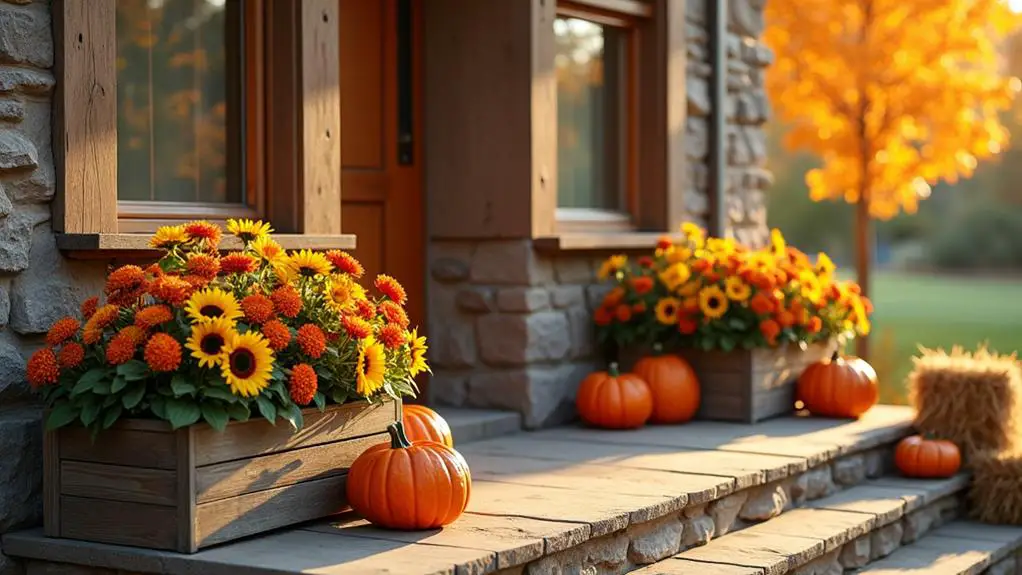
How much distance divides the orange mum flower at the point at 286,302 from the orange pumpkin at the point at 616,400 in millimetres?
2247

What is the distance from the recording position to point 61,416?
341 cm

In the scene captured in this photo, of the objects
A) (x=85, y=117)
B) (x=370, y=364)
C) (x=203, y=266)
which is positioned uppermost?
(x=85, y=117)

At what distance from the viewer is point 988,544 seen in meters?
A: 5.25

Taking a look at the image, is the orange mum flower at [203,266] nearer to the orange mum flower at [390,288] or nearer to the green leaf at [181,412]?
the green leaf at [181,412]

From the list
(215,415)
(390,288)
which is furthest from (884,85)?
(215,415)

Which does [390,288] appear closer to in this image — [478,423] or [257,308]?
[257,308]

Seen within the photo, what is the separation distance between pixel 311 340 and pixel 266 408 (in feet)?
0.79

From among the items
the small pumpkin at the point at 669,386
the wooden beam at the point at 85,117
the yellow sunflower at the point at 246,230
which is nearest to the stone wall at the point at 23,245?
the wooden beam at the point at 85,117

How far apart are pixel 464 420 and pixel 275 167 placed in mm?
1404

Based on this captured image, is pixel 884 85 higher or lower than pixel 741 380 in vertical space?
higher

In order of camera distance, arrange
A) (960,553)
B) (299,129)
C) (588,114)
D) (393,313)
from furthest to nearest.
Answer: (588,114)
(960,553)
(299,129)
(393,313)

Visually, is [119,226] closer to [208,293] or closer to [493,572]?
[208,293]

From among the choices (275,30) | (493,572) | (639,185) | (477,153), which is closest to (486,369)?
(477,153)

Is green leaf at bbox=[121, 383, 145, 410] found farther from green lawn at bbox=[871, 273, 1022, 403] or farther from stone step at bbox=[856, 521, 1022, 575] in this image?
green lawn at bbox=[871, 273, 1022, 403]
